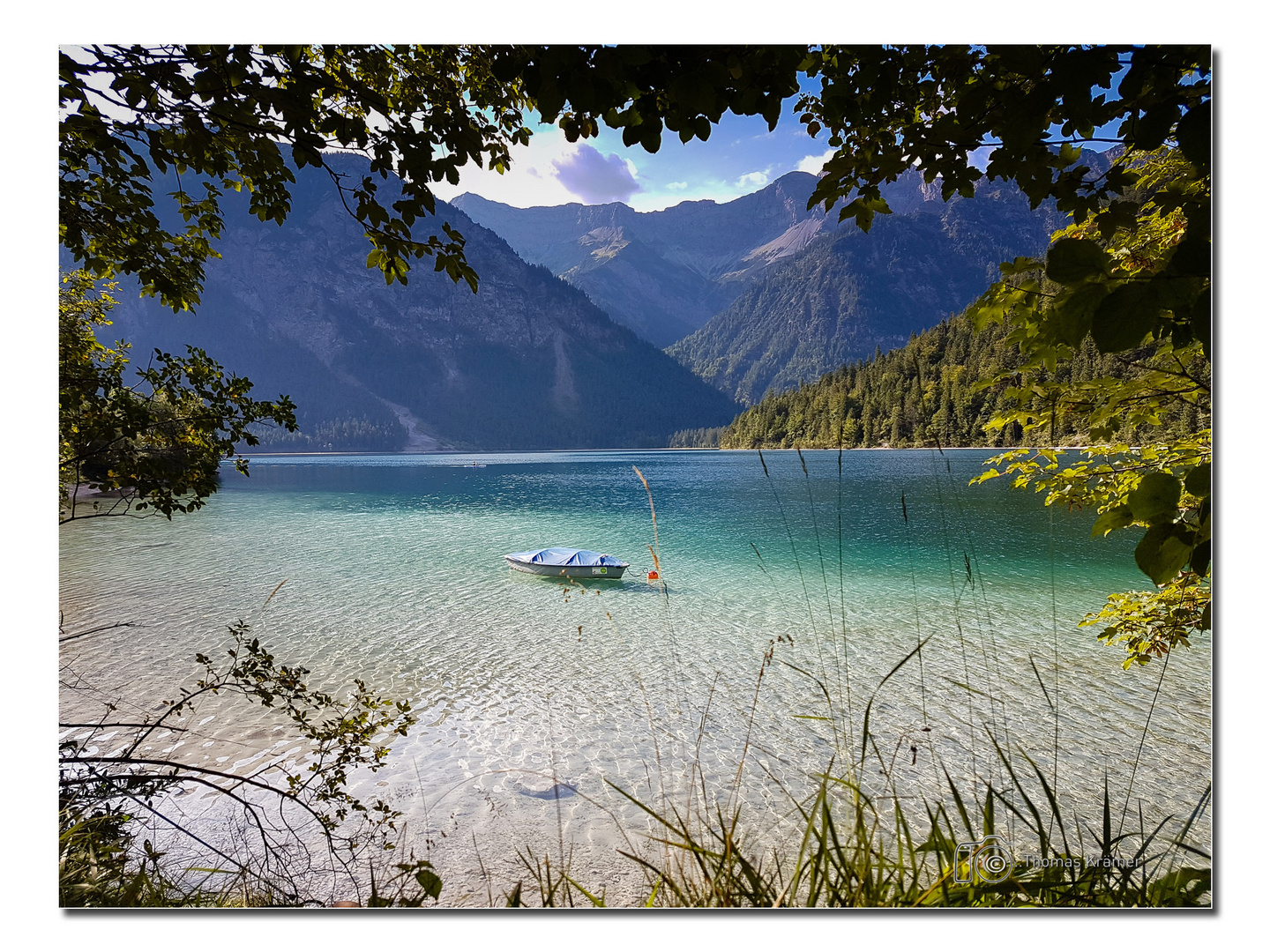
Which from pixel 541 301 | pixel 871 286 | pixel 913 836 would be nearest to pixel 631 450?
pixel 541 301

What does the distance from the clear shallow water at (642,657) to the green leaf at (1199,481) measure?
3.14 ft

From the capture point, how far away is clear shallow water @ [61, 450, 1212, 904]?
4.78 meters

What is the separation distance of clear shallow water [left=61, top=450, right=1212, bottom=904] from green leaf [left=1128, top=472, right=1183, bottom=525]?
0.88 m

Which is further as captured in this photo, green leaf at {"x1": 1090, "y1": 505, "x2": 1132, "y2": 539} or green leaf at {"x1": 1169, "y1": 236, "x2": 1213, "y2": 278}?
green leaf at {"x1": 1090, "y1": 505, "x2": 1132, "y2": 539}

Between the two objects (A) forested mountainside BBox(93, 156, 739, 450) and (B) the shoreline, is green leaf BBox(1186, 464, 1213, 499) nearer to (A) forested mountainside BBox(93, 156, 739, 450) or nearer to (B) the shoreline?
(B) the shoreline

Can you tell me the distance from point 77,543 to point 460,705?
18.1 m

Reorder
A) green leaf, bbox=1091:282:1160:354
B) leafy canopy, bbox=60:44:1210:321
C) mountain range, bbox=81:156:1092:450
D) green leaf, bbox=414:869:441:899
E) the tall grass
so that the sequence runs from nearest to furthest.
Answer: green leaf, bbox=1091:282:1160:354 < leafy canopy, bbox=60:44:1210:321 < the tall grass < green leaf, bbox=414:869:441:899 < mountain range, bbox=81:156:1092:450

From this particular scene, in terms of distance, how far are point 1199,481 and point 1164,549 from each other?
0.73ft

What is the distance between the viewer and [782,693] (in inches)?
277

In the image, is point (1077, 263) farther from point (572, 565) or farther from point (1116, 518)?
point (572, 565)

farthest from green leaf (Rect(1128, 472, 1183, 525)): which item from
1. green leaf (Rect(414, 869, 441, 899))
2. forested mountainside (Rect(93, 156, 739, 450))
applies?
forested mountainside (Rect(93, 156, 739, 450))

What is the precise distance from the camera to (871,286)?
50.3ft

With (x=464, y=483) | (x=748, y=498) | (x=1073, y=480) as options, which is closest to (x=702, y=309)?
(x=464, y=483)
